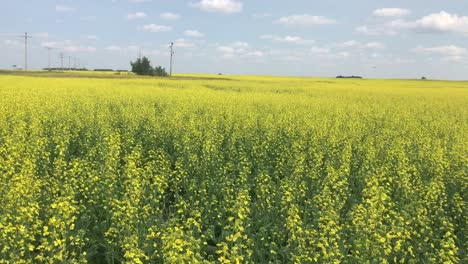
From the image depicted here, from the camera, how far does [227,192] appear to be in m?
5.97

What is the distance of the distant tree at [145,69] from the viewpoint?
89438mm

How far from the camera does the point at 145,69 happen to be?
90.2 m

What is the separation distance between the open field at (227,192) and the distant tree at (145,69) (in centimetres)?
7380

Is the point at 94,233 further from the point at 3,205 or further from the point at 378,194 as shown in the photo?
the point at 378,194

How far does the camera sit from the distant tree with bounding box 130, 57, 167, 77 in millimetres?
89438

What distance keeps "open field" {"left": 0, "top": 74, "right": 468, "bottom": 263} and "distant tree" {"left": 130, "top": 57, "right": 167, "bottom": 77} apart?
7380cm

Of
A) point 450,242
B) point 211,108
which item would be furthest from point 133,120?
point 450,242

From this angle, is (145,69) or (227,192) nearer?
(227,192)

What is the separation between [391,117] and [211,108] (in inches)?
301

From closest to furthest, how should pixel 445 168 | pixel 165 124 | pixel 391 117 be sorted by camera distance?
1. pixel 445 168
2. pixel 165 124
3. pixel 391 117

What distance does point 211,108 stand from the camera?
17.8 m

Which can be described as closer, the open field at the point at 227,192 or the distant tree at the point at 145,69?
the open field at the point at 227,192

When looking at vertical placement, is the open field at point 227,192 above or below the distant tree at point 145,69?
below

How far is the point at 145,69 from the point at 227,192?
87585 mm
